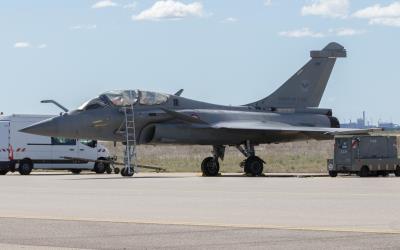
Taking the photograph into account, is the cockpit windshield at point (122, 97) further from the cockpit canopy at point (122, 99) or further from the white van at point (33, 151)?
the white van at point (33, 151)

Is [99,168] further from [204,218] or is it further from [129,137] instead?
[204,218]

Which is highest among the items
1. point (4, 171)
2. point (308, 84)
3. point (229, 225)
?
point (308, 84)

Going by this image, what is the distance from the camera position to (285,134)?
120ft

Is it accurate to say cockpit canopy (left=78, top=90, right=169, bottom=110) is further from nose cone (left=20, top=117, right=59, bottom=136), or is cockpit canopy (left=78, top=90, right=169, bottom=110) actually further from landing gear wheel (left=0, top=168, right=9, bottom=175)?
landing gear wheel (left=0, top=168, right=9, bottom=175)

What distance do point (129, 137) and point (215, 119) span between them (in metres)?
3.61

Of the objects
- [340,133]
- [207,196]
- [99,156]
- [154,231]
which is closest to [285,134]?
[340,133]

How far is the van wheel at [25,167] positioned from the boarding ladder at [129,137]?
750cm

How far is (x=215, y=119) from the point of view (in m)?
36.3

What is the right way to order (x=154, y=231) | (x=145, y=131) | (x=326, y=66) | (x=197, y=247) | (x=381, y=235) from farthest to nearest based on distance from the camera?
(x=326, y=66) < (x=145, y=131) < (x=154, y=231) < (x=381, y=235) < (x=197, y=247)

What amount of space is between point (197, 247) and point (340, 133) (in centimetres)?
2409

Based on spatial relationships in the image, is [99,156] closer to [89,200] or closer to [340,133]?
[340,133]

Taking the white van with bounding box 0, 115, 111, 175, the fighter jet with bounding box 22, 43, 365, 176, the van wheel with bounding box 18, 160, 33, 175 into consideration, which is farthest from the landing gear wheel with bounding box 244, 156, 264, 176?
the van wheel with bounding box 18, 160, 33, 175

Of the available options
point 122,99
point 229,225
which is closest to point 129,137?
point 122,99

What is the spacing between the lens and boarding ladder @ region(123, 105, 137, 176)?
112 feet
